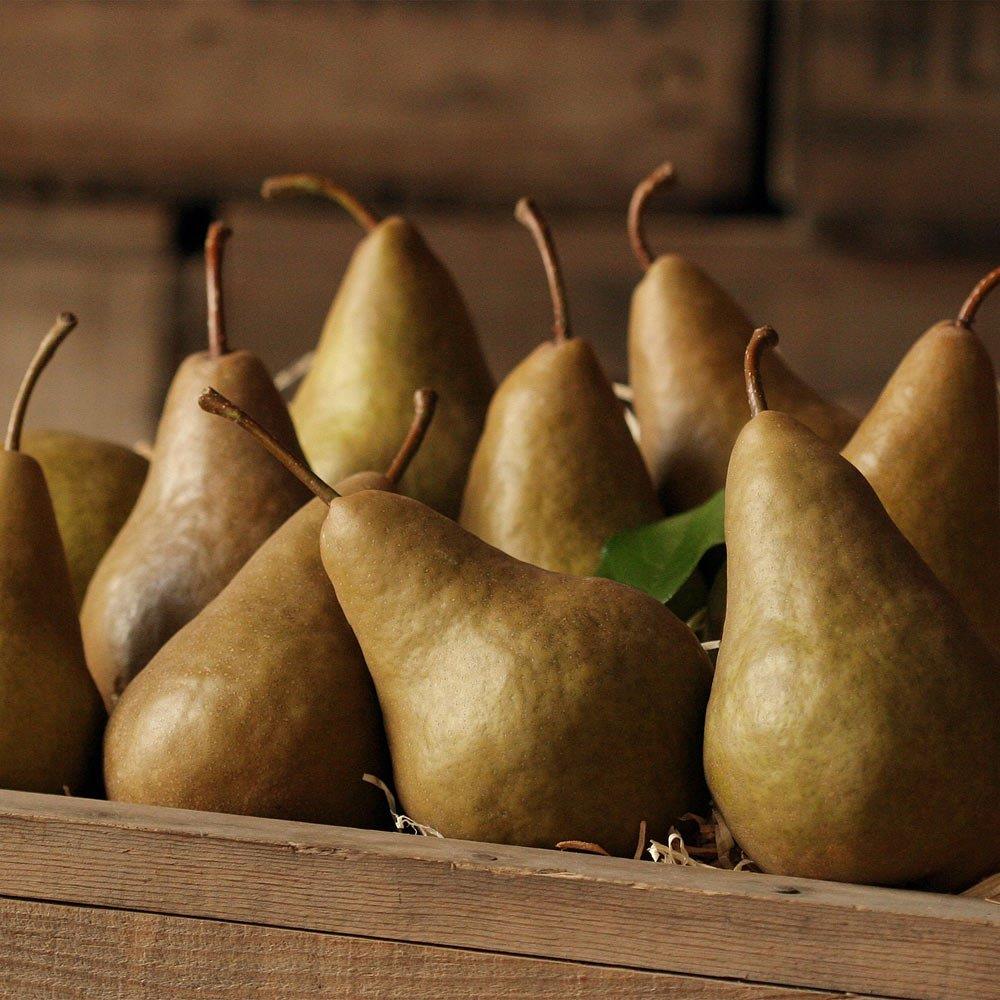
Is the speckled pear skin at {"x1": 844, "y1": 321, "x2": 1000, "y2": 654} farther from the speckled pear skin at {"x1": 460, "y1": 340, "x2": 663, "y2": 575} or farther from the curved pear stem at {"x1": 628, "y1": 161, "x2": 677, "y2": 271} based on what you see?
the curved pear stem at {"x1": 628, "y1": 161, "x2": 677, "y2": 271}

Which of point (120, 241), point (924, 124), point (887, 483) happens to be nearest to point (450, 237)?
point (120, 241)

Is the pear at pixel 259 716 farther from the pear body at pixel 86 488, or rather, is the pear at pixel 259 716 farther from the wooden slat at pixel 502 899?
the pear body at pixel 86 488

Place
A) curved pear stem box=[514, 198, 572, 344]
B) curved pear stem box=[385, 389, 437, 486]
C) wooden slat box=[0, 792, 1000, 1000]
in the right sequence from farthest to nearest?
curved pear stem box=[514, 198, 572, 344] < curved pear stem box=[385, 389, 437, 486] < wooden slat box=[0, 792, 1000, 1000]

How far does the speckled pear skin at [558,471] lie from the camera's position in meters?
0.75

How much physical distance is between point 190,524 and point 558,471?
0.67 feet

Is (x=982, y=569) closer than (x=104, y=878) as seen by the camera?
No

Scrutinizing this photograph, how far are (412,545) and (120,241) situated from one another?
1703mm

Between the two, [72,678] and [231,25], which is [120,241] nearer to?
[231,25]

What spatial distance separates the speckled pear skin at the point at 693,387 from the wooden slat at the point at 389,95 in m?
1.21

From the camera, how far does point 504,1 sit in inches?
80.0

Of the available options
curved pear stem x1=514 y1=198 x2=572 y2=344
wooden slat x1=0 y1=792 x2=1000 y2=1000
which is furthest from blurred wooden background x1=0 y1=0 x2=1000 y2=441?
wooden slat x1=0 y1=792 x2=1000 y2=1000

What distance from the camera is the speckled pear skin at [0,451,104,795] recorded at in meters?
0.61

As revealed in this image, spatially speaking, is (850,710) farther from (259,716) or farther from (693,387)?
(693,387)

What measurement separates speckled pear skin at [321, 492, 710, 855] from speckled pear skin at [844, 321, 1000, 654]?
14 cm
